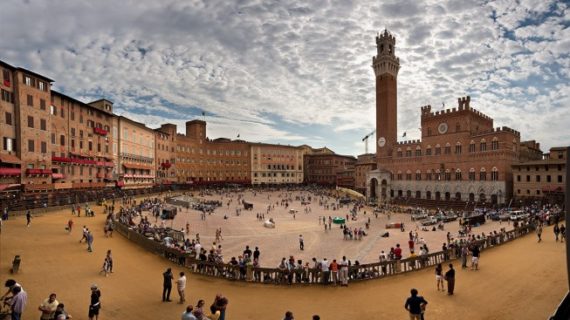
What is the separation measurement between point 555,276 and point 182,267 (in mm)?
Answer: 19287

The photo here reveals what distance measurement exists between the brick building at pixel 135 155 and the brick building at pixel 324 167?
63837 mm

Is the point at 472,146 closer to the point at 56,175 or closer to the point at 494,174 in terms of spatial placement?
the point at 494,174

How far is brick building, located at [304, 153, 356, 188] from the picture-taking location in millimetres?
121438

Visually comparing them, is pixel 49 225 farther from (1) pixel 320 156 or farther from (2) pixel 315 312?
(1) pixel 320 156

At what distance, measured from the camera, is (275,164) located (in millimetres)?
113375

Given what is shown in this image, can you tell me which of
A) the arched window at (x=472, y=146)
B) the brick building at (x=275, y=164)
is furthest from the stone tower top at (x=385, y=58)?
the brick building at (x=275, y=164)

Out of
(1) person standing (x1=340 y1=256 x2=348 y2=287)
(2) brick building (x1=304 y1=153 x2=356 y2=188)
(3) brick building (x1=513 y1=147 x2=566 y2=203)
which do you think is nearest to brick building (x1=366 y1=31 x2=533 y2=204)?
(3) brick building (x1=513 y1=147 x2=566 y2=203)

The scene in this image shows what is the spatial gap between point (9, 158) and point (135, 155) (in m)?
35.6

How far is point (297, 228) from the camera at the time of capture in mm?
41281

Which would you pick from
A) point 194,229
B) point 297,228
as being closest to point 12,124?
point 194,229

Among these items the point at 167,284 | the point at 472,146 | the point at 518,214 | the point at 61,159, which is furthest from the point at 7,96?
the point at 472,146

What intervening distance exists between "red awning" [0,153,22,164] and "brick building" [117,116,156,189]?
1051 inches

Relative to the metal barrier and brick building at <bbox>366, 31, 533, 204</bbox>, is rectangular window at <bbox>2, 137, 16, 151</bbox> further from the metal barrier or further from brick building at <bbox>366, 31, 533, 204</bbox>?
brick building at <bbox>366, 31, 533, 204</bbox>

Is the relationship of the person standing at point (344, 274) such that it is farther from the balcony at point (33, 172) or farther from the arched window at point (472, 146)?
the arched window at point (472, 146)
